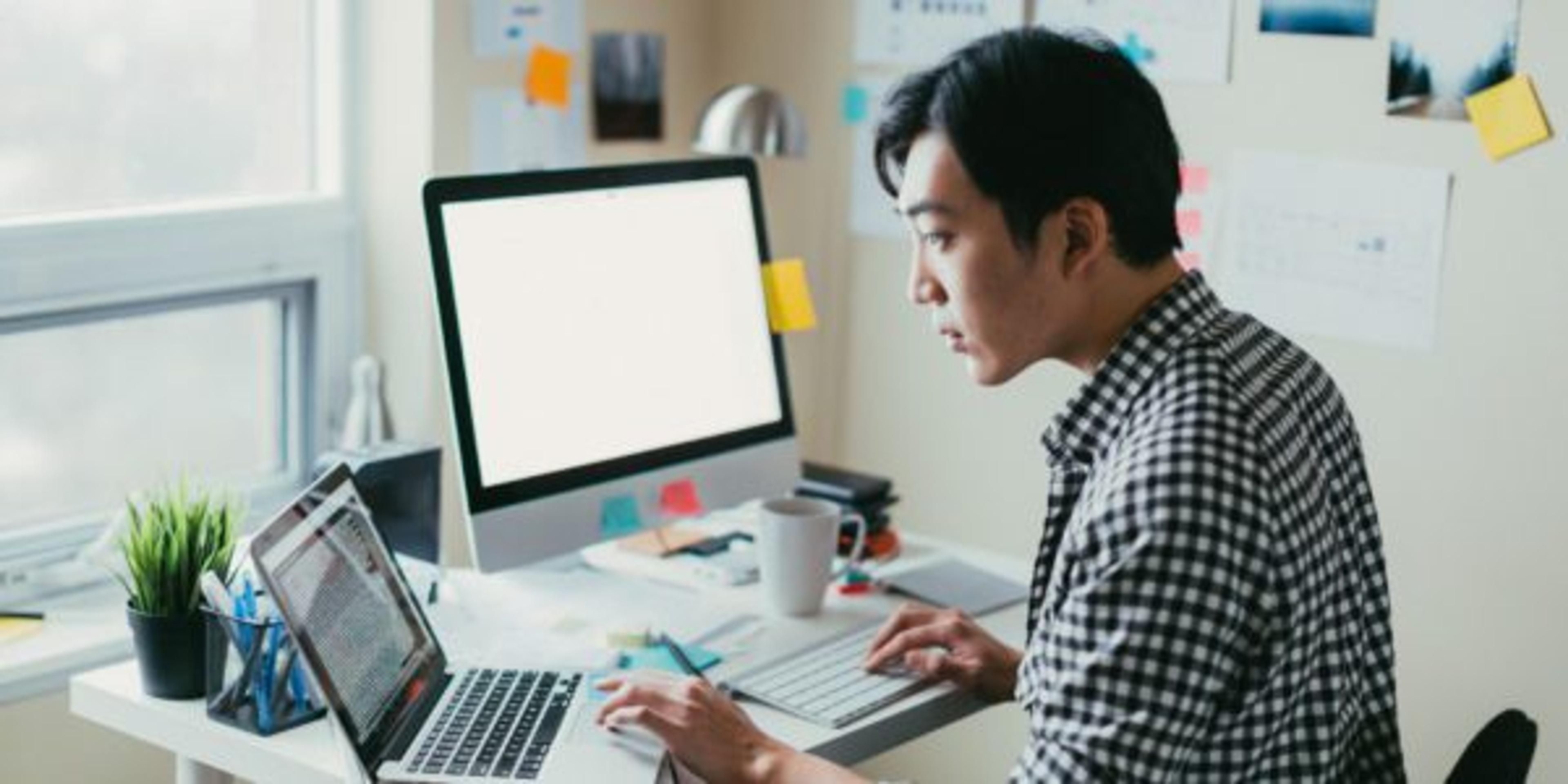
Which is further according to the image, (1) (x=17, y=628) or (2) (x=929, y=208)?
(1) (x=17, y=628)

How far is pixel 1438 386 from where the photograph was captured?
266 cm

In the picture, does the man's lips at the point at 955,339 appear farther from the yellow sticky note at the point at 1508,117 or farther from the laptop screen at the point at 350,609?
the yellow sticky note at the point at 1508,117

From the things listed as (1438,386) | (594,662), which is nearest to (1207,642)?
(594,662)

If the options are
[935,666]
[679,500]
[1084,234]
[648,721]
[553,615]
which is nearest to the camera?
[1084,234]

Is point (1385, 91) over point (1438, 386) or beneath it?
over

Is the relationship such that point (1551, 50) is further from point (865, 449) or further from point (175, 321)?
point (175, 321)

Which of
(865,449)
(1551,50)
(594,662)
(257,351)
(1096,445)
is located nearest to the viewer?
(1096,445)

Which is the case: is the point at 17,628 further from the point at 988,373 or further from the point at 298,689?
the point at 988,373

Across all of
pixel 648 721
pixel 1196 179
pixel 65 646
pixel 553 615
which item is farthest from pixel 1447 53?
pixel 65 646

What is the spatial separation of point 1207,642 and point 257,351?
1.70 meters

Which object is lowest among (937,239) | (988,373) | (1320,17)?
(988,373)

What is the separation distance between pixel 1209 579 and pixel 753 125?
149cm

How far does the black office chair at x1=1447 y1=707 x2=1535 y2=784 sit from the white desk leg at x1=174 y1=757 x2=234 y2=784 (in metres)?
1.12

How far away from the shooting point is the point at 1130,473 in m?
1.48
